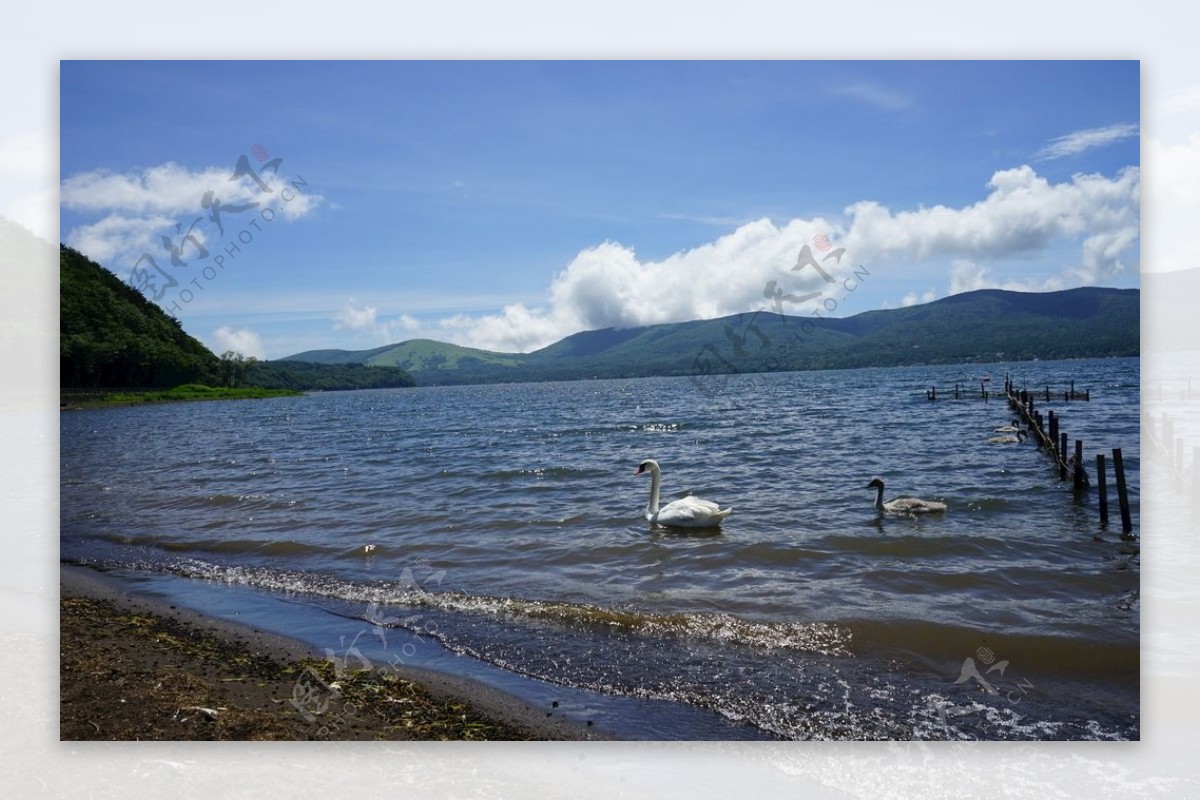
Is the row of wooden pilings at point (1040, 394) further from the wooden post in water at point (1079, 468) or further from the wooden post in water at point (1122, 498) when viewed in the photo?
the wooden post in water at point (1122, 498)

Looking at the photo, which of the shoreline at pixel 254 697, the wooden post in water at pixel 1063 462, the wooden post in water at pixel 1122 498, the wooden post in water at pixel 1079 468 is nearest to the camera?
the shoreline at pixel 254 697

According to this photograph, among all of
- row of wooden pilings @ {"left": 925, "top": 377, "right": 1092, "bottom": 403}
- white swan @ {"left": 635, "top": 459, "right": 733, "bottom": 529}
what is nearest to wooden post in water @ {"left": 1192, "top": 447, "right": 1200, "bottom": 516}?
white swan @ {"left": 635, "top": 459, "right": 733, "bottom": 529}

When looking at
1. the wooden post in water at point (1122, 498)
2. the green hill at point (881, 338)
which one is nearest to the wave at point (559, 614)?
the green hill at point (881, 338)

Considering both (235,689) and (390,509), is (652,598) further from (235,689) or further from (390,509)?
(390,509)

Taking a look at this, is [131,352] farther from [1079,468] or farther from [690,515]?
[1079,468]

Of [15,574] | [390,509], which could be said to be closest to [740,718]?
[15,574]

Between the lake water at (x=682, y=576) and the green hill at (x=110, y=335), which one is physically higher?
the green hill at (x=110, y=335)

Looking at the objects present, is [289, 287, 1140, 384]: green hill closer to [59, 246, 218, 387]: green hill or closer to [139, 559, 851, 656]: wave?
[59, 246, 218, 387]: green hill

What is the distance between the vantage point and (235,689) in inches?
188

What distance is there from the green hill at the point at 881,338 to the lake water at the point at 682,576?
678 millimetres

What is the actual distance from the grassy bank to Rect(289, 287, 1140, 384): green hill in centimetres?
201

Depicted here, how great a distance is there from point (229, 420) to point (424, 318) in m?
17.2

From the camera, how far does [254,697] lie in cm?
469

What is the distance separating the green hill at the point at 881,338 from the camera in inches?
280
